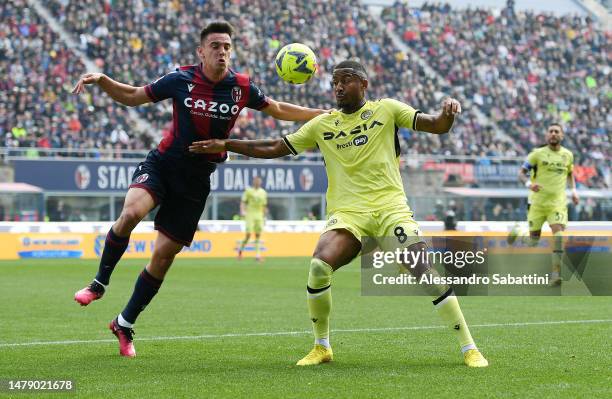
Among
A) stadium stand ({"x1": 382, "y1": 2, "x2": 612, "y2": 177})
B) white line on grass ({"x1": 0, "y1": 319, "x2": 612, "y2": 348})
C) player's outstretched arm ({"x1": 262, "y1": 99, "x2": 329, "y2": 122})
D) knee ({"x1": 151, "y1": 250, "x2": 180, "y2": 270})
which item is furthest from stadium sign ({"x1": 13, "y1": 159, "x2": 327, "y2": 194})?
knee ({"x1": 151, "y1": 250, "x2": 180, "y2": 270})

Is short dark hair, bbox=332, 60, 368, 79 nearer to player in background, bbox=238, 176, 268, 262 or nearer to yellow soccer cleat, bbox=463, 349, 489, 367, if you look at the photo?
yellow soccer cleat, bbox=463, 349, 489, 367

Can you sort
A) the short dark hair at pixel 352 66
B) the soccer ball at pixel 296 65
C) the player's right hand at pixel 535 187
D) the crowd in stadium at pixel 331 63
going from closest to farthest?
the short dark hair at pixel 352 66 < the soccer ball at pixel 296 65 < the player's right hand at pixel 535 187 < the crowd in stadium at pixel 331 63

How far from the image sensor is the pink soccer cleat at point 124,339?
8.12m

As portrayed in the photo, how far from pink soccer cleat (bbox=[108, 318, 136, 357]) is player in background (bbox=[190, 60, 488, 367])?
1519 millimetres

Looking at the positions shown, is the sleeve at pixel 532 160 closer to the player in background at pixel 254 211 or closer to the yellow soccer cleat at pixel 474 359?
the yellow soccer cleat at pixel 474 359

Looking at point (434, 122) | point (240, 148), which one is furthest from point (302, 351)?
point (434, 122)

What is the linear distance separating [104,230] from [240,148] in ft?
72.3

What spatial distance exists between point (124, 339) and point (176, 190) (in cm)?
126

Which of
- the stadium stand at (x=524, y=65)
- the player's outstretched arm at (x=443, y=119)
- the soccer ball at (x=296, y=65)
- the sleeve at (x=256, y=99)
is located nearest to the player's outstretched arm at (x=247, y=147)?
the sleeve at (x=256, y=99)

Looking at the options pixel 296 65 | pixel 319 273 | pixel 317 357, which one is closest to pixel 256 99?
pixel 296 65

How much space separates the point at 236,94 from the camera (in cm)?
852

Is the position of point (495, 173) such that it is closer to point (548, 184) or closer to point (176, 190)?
point (548, 184)

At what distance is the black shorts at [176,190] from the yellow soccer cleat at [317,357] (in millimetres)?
1590

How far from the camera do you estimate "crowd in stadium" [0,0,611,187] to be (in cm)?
3380
